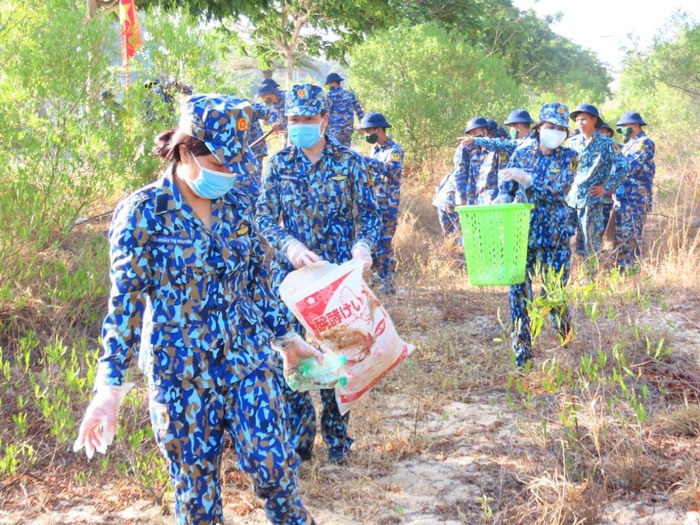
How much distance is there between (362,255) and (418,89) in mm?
9707

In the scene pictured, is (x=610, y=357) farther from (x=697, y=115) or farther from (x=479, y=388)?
(x=697, y=115)

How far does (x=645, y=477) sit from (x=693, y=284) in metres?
3.34

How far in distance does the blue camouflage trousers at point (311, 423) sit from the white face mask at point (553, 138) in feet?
7.18

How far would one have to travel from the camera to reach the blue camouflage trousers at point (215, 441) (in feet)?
7.67

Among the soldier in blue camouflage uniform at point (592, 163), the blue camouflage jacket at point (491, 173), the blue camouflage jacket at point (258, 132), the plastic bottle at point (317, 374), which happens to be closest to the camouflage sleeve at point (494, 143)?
the blue camouflage jacket at point (491, 173)

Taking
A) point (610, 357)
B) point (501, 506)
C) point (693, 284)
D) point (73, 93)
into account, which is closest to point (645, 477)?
point (501, 506)

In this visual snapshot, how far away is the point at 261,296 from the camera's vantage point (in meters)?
2.61

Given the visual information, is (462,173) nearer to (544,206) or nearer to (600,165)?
(600,165)

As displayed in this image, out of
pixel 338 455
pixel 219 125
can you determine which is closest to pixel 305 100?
pixel 219 125

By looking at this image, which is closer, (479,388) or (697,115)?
(479,388)

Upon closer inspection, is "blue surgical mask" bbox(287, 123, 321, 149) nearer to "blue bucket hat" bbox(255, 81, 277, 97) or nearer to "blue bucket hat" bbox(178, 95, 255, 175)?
"blue bucket hat" bbox(178, 95, 255, 175)

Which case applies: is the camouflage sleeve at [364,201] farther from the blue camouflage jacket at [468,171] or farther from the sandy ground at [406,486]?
the blue camouflage jacket at [468,171]

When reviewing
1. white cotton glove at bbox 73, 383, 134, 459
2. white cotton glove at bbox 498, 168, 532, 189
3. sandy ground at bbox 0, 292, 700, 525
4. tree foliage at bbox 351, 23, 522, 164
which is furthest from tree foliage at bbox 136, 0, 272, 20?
white cotton glove at bbox 73, 383, 134, 459

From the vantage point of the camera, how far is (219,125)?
2.28 metres
